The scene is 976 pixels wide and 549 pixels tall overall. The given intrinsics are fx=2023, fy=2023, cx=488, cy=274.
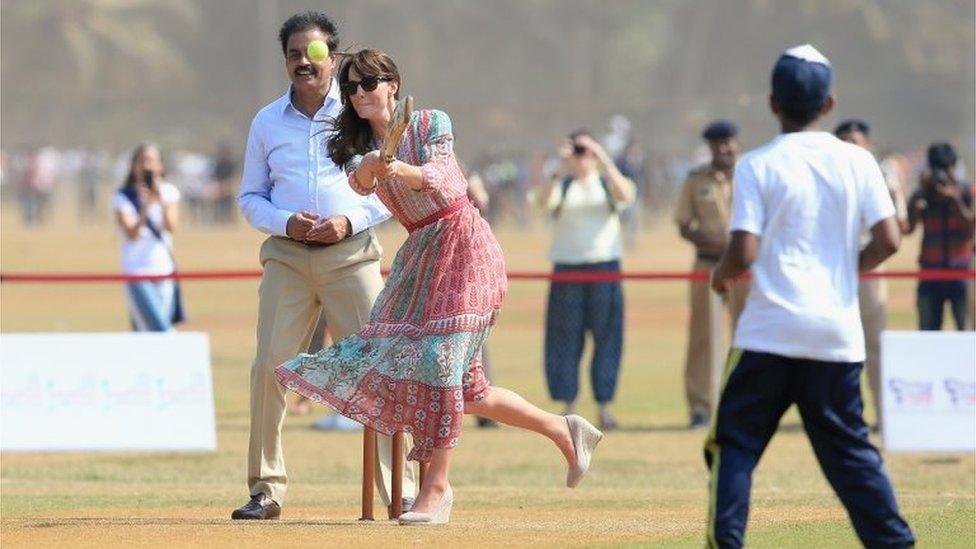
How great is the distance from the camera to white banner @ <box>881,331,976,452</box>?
41.7 ft

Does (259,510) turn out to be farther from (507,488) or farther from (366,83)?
(507,488)

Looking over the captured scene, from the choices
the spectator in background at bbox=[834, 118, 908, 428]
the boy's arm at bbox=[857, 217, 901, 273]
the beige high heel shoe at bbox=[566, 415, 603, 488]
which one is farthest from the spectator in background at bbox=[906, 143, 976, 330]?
the boy's arm at bbox=[857, 217, 901, 273]

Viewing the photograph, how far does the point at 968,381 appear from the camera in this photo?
41.6 feet

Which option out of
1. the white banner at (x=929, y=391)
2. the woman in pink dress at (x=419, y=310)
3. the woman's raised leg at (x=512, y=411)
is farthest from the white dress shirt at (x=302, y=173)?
the white banner at (x=929, y=391)

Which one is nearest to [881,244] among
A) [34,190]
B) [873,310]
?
[873,310]

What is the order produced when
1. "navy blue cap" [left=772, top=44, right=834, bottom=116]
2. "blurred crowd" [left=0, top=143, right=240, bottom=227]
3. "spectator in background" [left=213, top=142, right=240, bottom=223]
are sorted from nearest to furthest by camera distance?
"navy blue cap" [left=772, top=44, right=834, bottom=116]
"spectator in background" [left=213, top=142, right=240, bottom=223]
"blurred crowd" [left=0, top=143, right=240, bottom=227]

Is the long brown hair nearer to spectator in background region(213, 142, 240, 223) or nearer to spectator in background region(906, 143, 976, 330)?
spectator in background region(906, 143, 976, 330)

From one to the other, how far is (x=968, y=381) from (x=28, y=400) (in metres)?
5.94

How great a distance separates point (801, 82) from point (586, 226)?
8.89 m

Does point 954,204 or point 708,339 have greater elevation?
point 954,204

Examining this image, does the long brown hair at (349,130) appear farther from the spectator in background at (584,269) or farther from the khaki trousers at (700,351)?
the khaki trousers at (700,351)

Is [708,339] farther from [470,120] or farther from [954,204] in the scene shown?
[470,120]

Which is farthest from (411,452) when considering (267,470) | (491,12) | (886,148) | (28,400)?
(491,12)

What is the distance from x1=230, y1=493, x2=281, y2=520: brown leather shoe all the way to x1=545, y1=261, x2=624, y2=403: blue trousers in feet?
22.1
